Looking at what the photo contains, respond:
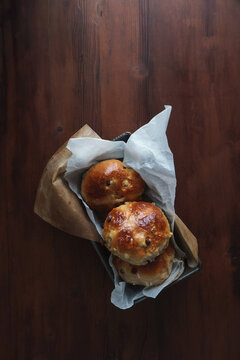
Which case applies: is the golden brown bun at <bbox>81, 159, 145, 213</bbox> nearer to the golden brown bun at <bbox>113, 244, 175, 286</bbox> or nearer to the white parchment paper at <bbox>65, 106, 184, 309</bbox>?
the white parchment paper at <bbox>65, 106, 184, 309</bbox>

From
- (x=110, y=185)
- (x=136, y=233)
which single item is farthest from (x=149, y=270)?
(x=110, y=185)

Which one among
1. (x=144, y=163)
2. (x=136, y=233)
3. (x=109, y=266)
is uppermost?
(x=144, y=163)

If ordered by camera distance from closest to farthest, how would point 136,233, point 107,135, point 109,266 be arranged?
1. point 136,233
2. point 109,266
3. point 107,135

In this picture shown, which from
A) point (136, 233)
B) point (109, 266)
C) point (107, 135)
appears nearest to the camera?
point (136, 233)

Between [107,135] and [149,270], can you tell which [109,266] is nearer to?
[149,270]

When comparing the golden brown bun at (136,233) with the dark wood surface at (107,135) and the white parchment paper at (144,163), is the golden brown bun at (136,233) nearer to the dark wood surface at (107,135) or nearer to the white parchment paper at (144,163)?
the white parchment paper at (144,163)

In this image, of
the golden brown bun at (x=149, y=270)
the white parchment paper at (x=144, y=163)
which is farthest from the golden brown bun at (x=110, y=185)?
the golden brown bun at (x=149, y=270)

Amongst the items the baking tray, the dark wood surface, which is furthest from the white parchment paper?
the dark wood surface
